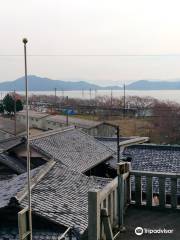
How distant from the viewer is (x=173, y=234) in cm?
443

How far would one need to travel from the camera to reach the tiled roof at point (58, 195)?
8.07 meters

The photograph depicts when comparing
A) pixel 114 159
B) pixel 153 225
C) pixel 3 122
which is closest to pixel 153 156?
pixel 114 159

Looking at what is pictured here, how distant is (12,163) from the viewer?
47.9 feet

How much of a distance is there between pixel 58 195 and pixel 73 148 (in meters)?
6.50

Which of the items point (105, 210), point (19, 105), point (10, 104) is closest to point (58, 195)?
point (105, 210)

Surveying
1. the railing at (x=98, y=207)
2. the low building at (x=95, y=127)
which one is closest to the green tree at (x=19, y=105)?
the low building at (x=95, y=127)

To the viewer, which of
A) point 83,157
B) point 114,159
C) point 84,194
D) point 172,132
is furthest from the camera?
point 172,132

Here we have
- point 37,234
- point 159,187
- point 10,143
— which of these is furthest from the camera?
point 10,143

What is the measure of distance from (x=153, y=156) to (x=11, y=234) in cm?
942

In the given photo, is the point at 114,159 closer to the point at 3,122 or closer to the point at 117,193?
the point at 117,193

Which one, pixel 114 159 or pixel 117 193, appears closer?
pixel 117 193

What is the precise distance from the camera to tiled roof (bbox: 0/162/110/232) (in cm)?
807

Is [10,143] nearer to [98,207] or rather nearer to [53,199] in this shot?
[53,199]

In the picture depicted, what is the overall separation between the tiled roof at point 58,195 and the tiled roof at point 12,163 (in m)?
3.13
